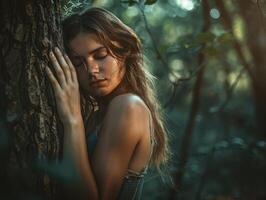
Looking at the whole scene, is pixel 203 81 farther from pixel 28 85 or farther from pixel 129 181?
pixel 28 85

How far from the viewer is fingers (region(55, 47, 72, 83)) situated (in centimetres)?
215

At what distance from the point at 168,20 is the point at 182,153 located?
547cm

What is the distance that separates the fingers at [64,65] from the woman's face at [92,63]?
0.28m

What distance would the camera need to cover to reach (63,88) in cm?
217

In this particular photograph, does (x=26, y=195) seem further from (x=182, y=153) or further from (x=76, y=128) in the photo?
(x=182, y=153)

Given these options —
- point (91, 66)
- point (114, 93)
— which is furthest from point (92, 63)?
point (114, 93)

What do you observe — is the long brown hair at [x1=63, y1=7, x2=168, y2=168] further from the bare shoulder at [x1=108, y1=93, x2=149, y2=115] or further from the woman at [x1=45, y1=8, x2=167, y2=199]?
the bare shoulder at [x1=108, y1=93, x2=149, y2=115]

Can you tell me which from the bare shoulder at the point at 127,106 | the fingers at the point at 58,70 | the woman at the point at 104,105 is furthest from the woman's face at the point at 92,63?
the fingers at the point at 58,70

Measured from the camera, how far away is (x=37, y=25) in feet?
6.63

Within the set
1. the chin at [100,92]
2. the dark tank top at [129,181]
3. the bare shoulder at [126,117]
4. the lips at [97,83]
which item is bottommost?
the dark tank top at [129,181]

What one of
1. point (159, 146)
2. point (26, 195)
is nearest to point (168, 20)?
point (159, 146)

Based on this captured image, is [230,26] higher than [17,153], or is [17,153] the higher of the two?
[230,26]

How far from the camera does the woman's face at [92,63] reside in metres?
2.52

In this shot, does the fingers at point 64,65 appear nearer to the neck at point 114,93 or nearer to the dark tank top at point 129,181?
the dark tank top at point 129,181
